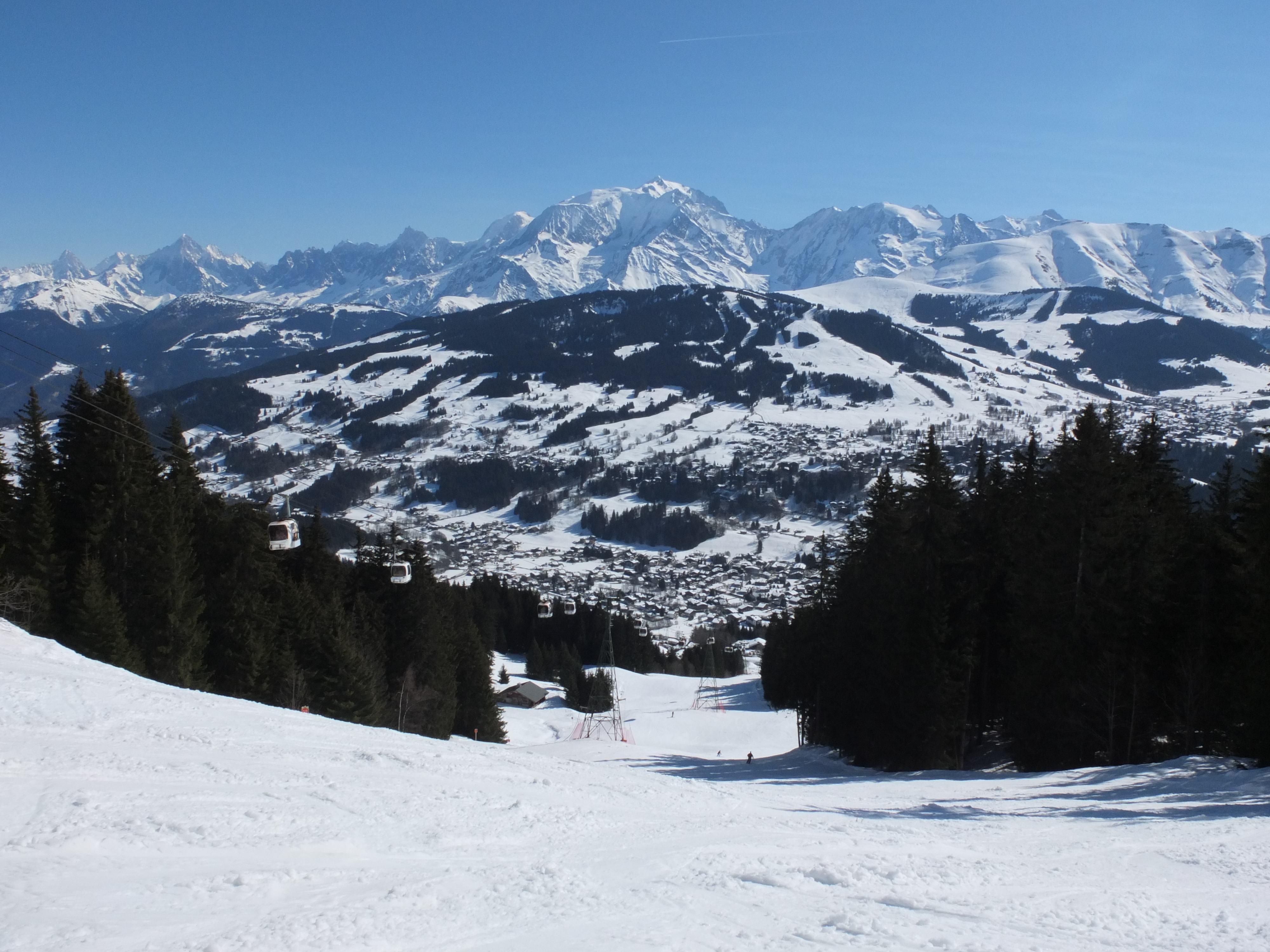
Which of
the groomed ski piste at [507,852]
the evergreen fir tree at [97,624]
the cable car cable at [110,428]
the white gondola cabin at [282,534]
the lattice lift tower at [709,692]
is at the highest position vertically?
the cable car cable at [110,428]

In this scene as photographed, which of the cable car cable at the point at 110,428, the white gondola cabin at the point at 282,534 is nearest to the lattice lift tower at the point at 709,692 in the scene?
the white gondola cabin at the point at 282,534

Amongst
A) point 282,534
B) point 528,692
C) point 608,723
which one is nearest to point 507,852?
point 282,534

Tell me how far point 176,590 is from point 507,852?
76.6ft

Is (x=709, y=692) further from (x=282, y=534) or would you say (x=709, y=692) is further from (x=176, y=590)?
(x=282, y=534)

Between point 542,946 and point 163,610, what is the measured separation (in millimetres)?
26580

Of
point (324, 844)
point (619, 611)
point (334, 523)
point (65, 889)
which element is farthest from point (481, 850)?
point (334, 523)

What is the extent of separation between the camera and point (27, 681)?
16.7 meters

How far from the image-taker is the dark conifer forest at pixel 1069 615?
24531mm

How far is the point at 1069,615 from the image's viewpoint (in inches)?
1049

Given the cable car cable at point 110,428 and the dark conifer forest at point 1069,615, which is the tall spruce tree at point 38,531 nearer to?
the cable car cable at point 110,428

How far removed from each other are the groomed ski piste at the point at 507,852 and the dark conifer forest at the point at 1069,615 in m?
6.30

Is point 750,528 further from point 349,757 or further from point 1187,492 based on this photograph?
point 349,757

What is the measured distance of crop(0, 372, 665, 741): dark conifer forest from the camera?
Result: 94.2ft

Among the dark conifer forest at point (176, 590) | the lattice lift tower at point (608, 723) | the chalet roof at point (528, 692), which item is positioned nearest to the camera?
the dark conifer forest at point (176, 590)
